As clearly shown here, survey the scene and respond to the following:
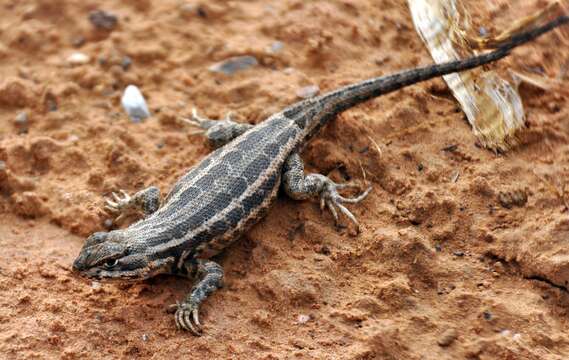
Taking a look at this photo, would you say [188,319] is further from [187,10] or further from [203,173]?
[187,10]

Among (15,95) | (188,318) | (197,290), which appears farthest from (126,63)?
(188,318)

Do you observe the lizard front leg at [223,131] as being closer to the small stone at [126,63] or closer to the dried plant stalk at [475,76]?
the small stone at [126,63]

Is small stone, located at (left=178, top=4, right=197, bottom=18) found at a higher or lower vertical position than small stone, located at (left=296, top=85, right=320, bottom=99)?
higher

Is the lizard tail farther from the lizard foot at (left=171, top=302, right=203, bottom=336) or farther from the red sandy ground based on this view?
the lizard foot at (left=171, top=302, right=203, bottom=336)

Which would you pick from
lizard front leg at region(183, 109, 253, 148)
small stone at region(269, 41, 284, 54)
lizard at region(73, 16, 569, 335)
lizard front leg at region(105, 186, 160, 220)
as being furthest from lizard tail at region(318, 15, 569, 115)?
lizard front leg at region(105, 186, 160, 220)

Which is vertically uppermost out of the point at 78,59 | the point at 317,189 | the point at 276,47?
the point at 276,47

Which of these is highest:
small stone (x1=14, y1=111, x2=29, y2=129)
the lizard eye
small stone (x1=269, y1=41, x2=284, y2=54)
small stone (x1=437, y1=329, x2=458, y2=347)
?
small stone (x1=269, y1=41, x2=284, y2=54)
